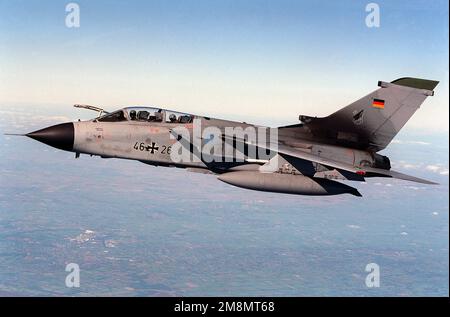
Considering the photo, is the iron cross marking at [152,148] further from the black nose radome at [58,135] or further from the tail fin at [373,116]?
the tail fin at [373,116]

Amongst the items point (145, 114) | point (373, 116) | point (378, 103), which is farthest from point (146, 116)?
point (378, 103)

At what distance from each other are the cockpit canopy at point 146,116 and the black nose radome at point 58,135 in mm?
1075

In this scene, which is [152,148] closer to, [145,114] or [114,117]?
[145,114]

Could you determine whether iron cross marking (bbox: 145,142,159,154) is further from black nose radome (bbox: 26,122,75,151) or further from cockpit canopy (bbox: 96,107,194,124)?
black nose radome (bbox: 26,122,75,151)

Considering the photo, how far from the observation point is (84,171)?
13188cm

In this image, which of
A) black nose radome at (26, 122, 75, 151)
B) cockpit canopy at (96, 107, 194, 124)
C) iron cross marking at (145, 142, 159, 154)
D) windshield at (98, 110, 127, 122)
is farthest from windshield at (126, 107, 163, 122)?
black nose radome at (26, 122, 75, 151)

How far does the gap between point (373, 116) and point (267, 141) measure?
4.53 meters

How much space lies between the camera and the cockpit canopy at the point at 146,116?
45.6 ft

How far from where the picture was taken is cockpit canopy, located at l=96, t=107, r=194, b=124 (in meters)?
13.9

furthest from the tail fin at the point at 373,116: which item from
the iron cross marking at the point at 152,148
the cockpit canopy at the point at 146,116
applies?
the iron cross marking at the point at 152,148

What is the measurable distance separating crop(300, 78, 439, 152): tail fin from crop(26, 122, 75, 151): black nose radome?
8139 mm

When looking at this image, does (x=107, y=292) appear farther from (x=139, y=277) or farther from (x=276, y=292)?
(x=276, y=292)

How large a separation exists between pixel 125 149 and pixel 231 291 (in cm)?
4972

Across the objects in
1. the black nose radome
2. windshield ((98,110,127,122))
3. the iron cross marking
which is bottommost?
the iron cross marking
